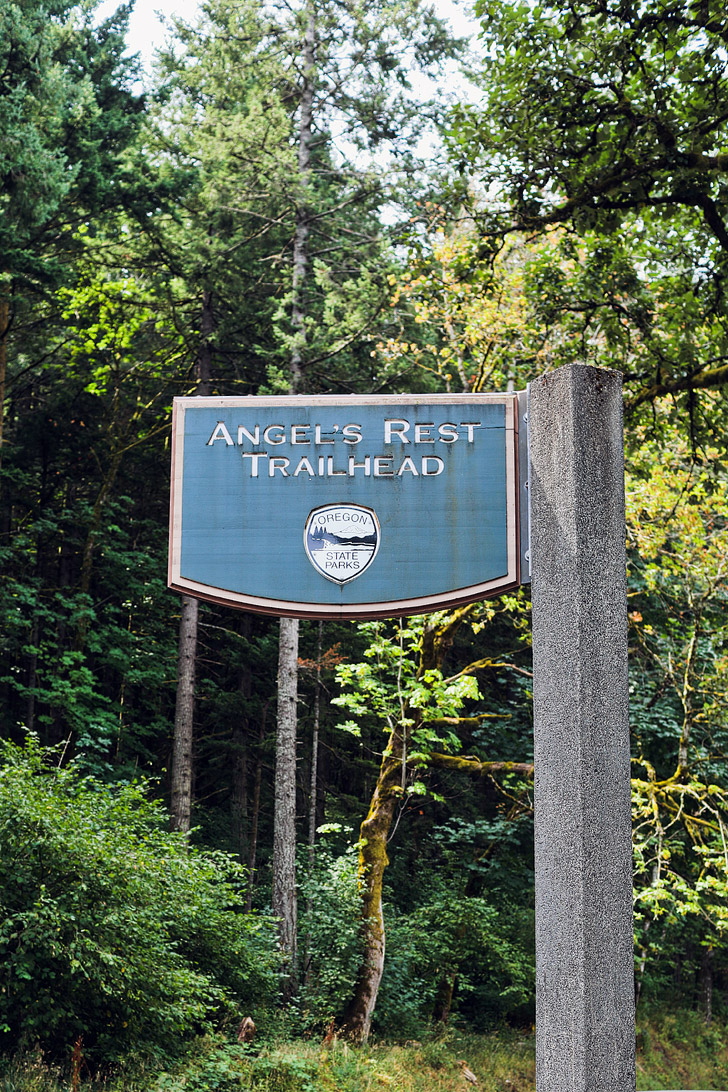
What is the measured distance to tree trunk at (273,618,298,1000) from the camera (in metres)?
14.9

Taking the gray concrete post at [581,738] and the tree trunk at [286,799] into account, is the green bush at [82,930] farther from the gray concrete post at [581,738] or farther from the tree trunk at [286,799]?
the gray concrete post at [581,738]

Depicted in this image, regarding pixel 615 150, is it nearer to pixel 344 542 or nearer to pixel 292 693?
pixel 344 542

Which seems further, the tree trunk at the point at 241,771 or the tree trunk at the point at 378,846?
the tree trunk at the point at 241,771

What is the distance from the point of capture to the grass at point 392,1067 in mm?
8781

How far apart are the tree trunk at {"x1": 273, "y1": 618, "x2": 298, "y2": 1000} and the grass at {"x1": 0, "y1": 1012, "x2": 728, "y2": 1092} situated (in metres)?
2.31

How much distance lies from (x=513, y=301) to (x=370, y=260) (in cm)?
402

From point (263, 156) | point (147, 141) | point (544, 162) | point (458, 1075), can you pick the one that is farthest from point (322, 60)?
point (458, 1075)

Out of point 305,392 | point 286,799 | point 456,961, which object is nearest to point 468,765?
point 286,799

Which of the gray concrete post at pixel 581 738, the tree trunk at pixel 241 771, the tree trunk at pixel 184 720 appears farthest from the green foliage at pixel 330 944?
the gray concrete post at pixel 581 738

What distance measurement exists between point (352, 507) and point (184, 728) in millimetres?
15428

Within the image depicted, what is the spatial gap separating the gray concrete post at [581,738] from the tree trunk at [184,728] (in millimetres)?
14927

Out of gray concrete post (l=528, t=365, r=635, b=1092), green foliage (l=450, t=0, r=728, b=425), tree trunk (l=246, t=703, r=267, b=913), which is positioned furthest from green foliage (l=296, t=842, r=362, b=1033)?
gray concrete post (l=528, t=365, r=635, b=1092)

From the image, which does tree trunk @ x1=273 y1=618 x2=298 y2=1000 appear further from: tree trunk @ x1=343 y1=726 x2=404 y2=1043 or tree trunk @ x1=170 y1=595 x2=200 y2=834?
tree trunk @ x1=170 y1=595 x2=200 y2=834

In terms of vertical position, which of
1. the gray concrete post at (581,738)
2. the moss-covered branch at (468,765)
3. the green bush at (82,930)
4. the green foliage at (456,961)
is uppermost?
the gray concrete post at (581,738)
